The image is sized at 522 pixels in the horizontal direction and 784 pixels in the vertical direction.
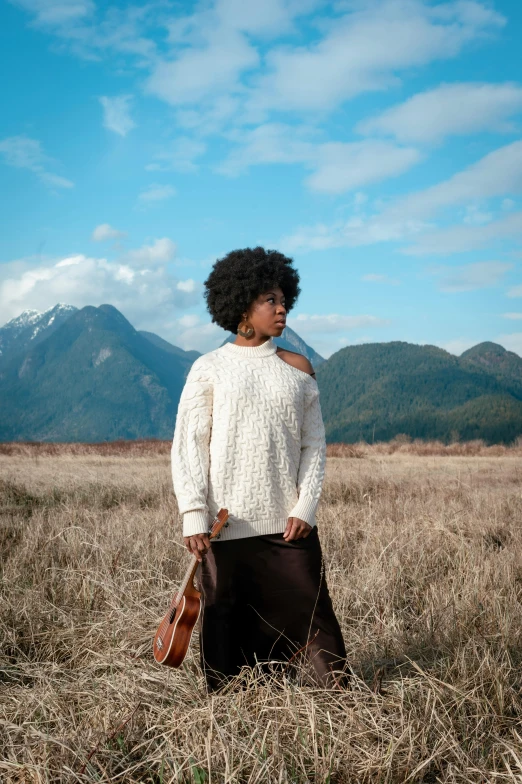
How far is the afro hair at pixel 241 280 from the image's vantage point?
3.10 m

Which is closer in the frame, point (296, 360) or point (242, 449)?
point (242, 449)

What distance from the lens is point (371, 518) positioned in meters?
6.83

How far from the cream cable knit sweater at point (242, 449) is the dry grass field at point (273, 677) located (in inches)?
26.8

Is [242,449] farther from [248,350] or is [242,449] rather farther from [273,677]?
[273,677]

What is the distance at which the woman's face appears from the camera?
309 centimetres

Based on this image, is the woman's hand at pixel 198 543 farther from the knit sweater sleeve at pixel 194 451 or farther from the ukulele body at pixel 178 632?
the ukulele body at pixel 178 632

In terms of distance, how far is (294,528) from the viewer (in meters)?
2.85

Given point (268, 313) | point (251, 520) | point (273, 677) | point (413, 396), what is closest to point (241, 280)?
point (268, 313)

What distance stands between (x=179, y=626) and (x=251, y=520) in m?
0.52

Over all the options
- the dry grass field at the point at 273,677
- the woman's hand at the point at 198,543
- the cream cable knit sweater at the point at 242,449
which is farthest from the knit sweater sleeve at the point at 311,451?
the dry grass field at the point at 273,677

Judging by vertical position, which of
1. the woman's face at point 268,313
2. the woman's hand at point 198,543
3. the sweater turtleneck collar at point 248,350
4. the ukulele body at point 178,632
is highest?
the woman's face at point 268,313

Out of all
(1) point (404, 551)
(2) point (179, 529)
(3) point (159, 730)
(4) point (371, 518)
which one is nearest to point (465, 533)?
(4) point (371, 518)

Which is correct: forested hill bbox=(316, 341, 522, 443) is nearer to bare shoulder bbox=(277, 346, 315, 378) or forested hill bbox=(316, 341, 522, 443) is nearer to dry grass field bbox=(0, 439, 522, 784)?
dry grass field bbox=(0, 439, 522, 784)

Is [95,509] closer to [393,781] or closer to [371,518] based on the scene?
[371,518]
